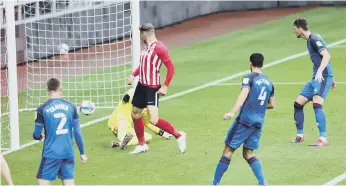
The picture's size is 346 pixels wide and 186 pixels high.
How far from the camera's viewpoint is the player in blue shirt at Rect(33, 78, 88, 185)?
12500 millimetres

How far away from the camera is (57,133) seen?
1257cm

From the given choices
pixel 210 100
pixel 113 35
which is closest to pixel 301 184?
pixel 210 100

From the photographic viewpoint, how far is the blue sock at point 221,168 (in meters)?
13.8

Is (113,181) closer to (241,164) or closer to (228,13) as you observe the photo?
(241,164)

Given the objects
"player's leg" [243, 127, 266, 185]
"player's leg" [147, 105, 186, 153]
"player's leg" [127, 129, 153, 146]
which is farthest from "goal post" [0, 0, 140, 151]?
"player's leg" [243, 127, 266, 185]

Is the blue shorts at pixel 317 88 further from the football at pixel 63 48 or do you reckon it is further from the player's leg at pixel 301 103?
the football at pixel 63 48

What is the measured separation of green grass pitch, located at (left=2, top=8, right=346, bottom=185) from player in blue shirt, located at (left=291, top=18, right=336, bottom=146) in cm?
32

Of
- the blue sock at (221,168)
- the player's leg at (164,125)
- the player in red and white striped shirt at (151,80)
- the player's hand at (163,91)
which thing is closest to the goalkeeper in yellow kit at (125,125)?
the player in red and white striped shirt at (151,80)

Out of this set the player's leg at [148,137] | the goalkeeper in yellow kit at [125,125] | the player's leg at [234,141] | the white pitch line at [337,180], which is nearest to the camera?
the player's leg at [234,141]

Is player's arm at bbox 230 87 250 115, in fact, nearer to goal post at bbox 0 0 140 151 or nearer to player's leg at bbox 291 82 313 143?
player's leg at bbox 291 82 313 143

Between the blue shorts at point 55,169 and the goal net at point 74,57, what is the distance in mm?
7883

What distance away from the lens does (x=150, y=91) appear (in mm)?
16094

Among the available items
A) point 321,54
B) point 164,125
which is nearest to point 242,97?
point 164,125

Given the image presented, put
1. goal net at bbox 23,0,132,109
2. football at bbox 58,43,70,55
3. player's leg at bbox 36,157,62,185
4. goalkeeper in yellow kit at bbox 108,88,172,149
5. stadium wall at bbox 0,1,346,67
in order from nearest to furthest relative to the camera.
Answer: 1. player's leg at bbox 36,157,62,185
2. goalkeeper in yellow kit at bbox 108,88,172,149
3. goal net at bbox 23,0,132,109
4. football at bbox 58,43,70,55
5. stadium wall at bbox 0,1,346,67
